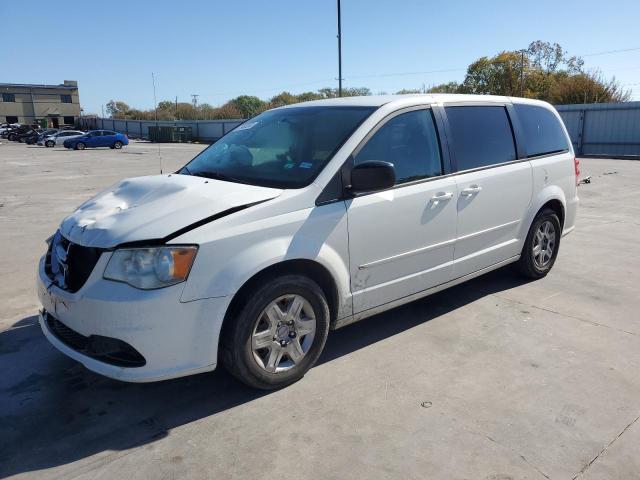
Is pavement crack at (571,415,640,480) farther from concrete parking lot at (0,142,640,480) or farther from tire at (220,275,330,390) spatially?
tire at (220,275,330,390)

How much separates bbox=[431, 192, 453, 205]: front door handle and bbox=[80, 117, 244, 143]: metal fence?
36.7 meters

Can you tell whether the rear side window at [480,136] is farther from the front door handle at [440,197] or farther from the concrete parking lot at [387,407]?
the concrete parking lot at [387,407]

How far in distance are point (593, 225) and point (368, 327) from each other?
18.9 feet

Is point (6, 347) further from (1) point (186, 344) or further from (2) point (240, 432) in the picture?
(2) point (240, 432)

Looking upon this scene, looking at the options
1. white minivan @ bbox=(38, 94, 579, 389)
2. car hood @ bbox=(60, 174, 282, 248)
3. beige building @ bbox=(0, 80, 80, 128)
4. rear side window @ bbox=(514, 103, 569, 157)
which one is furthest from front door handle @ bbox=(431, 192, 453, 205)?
beige building @ bbox=(0, 80, 80, 128)

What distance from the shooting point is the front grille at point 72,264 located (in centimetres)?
298

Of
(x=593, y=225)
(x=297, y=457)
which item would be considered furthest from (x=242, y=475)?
(x=593, y=225)

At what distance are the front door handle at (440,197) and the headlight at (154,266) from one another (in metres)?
1.96

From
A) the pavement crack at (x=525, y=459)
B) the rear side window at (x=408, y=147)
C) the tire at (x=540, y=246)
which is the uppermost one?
the rear side window at (x=408, y=147)

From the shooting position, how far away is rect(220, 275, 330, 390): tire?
307 centimetres

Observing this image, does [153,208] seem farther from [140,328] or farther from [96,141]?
[96,141]

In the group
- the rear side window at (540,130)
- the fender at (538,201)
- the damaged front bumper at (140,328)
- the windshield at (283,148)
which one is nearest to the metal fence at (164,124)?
the rear side window at (540,130)

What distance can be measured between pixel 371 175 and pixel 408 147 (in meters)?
0.70

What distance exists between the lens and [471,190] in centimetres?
428
